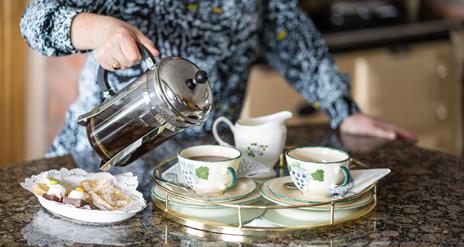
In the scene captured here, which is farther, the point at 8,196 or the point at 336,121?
the point at 336,121

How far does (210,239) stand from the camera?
3.62 ft

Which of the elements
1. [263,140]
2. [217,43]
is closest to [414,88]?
[217,43]

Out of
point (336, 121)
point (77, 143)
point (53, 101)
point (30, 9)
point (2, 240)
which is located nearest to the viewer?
point (2, 240)

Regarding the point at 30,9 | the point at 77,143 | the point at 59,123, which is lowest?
the point at 59,123

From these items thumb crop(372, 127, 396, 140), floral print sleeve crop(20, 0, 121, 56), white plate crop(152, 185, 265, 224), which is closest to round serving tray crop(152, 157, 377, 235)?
white plate crop(152, 185, 265, 224)

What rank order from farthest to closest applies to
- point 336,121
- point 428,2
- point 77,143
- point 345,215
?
1. point 428,2
2. point 336,121
3. point 77,143
4. point 345,215

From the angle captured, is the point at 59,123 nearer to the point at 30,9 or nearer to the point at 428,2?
the point at 30,9

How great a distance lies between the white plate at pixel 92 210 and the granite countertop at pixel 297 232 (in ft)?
0.04

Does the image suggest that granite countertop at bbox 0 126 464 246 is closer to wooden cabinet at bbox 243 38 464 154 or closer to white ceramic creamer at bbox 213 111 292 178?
white ceramic creamer at bbox 213 111 292 178

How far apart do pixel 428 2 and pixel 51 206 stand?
9.63 feet

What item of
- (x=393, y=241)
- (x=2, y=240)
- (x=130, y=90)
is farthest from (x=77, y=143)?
(x=393, y=241)

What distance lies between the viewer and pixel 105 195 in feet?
3.98

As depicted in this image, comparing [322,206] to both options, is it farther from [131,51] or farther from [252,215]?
[131,51]

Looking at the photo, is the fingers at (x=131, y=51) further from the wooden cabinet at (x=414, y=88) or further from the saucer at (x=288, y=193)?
the wooden cabinet at (x=414, y=88)
